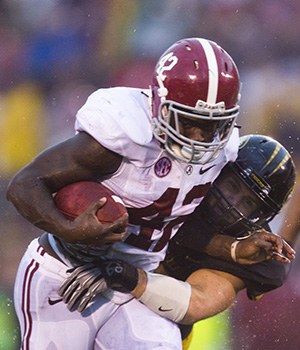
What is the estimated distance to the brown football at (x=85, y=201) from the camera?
1715 millimetres

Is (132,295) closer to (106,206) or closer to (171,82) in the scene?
(106,206)

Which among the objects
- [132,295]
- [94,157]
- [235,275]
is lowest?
[235,275]

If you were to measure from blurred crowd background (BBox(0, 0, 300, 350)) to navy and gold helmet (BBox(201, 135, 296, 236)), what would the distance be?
1.27m

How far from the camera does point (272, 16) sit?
4.37 m

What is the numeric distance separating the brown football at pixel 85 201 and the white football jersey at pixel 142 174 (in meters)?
0.11

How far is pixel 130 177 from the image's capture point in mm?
1860

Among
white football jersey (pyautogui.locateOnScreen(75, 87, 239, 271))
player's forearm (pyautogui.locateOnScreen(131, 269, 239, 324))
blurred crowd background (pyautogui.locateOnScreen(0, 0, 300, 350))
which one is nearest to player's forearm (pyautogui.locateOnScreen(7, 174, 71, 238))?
white football jersey (pyautogui.locateOnScreen(75, 87, 239, 271))

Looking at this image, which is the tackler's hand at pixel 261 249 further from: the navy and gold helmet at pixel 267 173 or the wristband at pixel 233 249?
the navy and gold helmet at pixel 267 173

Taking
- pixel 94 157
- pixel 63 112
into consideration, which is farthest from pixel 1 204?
pixel 94 157

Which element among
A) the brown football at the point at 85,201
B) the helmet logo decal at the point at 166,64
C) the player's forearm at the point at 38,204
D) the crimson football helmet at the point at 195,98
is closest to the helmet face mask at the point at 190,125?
the crimson football helmet at the point at 195,98

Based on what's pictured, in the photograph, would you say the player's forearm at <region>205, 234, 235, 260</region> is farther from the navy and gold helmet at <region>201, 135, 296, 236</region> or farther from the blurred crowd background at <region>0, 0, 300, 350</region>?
the blurred crowd background at <region>0, 0, 300, 350</region>

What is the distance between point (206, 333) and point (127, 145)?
2205 millimetres

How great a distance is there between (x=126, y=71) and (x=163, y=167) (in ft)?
7.42

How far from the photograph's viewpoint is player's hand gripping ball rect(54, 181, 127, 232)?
1.71 m
